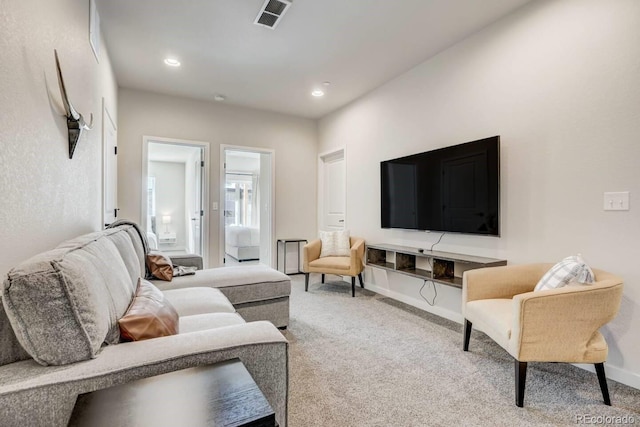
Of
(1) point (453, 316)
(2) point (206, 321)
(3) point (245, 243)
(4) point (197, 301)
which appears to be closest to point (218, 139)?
(3) point (245, 243)

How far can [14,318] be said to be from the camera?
36.9 inches

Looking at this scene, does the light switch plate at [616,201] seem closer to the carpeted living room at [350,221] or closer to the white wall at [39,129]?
the carpeted living room at [350,221]

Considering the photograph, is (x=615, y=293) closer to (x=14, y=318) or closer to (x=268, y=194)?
(x=14, y=318)

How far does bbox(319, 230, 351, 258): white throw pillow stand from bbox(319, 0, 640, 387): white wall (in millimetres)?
1055

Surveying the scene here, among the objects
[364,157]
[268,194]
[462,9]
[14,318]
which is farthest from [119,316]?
[268,194]

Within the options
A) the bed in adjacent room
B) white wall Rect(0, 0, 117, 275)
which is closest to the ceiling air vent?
white wall Rect(0, 0, 117, 275)

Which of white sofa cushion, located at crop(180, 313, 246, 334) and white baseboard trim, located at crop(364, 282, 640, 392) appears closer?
white sofa cushion, located at crop(180, 313, 246, 334)

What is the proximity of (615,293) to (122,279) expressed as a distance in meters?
2.52

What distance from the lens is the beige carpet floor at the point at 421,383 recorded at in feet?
5.46

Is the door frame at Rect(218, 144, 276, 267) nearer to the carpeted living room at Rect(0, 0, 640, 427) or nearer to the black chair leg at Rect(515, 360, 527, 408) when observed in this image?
the carpeted living room at Rect(0, 0, 640, 427)

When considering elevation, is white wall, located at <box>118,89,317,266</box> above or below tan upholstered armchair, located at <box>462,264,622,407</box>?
above

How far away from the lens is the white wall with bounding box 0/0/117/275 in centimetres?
118

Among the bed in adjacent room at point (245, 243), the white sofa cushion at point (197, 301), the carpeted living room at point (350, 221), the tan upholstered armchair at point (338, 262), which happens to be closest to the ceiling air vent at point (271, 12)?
the carpeted living room at point (350, 221)

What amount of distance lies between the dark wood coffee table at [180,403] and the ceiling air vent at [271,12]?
8.54ft
